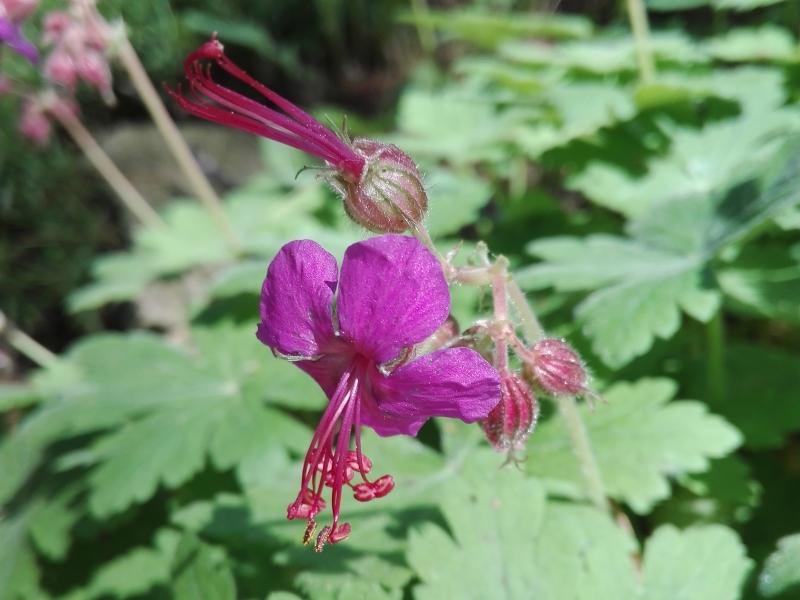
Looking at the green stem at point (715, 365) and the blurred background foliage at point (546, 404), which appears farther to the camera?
the green stem at point (715, 365)

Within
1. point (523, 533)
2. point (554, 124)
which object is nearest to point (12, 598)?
point (523, 533)

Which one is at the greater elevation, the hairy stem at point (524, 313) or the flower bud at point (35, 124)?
the flower bud at point (35, 124)

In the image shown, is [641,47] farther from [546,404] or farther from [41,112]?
[41,112]

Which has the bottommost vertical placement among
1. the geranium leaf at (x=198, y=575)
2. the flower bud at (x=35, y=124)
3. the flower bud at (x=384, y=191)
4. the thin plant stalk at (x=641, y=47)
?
the geranium leaf at (x=198, y=575)

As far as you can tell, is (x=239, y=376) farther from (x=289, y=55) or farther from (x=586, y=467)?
(x=289, y=55)

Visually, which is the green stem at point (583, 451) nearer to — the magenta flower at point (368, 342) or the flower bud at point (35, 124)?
the magenta flower at point (368, 342)

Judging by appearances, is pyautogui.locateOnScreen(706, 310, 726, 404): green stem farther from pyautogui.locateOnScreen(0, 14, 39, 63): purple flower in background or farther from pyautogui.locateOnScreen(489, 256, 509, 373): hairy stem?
pyautogui.locateOnScreen(0, 14, 39, 63): purple flower in background

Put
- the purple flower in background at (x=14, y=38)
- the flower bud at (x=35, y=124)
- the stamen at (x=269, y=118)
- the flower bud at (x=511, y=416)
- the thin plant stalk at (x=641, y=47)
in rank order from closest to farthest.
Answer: the stamen at (x=269, y=118) < the flower bud at (x=511, y=416) < the purple flower in background at (x=14, y=38) < the thin plant stalk at (x=641, y=47) < the flower bud at (x=35, y=124)

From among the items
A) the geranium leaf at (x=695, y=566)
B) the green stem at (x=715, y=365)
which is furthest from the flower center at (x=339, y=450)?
the green stem at (x=715, y=365)
